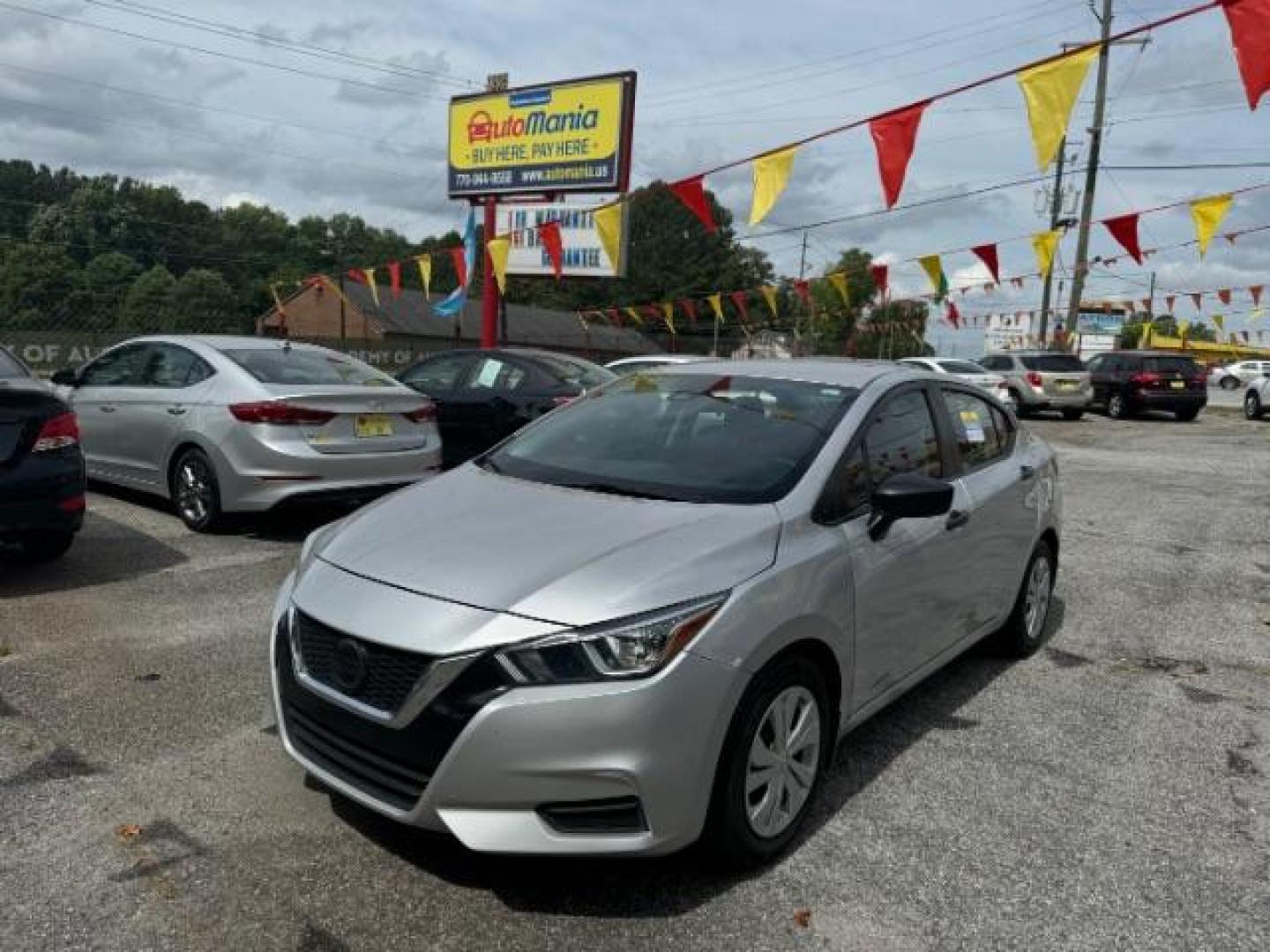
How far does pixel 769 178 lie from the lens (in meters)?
11.9

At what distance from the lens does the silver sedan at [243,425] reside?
691 centimetres

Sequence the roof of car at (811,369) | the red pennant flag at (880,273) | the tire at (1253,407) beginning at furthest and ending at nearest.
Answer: the tire at (1253,407)
the red pennant flag at (880,273)
the roof of car at (811,369)

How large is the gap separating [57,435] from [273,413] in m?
1.40

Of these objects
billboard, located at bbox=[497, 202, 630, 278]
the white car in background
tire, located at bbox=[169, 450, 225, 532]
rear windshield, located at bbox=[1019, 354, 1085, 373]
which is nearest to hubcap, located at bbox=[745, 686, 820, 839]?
tire, located at bbox=[169, 450, 225, 532]

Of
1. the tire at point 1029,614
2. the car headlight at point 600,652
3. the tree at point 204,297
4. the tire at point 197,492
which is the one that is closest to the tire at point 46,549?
the tire at point 197,492

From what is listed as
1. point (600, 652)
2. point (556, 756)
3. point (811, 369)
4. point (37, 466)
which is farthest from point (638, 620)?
point (37, 466)

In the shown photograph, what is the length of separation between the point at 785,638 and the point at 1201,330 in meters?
107

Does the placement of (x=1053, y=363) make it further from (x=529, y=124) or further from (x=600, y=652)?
(x=600, y=652)

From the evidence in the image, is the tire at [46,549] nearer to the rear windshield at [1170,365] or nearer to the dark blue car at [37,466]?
the dark blue car at [37,466]

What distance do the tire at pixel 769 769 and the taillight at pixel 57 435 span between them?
15.2 ft

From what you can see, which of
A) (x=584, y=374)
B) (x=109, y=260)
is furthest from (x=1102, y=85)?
(x=109, y=260)

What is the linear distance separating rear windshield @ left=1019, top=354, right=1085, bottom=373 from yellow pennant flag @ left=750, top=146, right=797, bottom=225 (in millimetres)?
13500

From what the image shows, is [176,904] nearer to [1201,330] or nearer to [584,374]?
[584,374]

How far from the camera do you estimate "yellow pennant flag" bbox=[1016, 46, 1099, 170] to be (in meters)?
8.64
